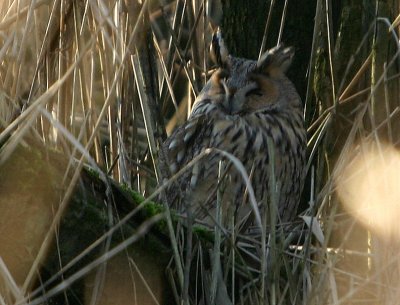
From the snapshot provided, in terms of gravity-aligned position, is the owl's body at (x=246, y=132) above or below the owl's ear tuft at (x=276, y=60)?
below

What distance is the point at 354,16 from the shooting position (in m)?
2.97

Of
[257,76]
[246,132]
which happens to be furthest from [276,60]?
[246,132]

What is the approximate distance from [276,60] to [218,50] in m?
0.19

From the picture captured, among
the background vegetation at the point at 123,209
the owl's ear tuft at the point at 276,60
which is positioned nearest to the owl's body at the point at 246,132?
the owl's ear tuft at the point at 276,60

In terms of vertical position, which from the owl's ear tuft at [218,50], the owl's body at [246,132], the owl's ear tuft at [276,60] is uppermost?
the owl's ear tuft at [218,50]

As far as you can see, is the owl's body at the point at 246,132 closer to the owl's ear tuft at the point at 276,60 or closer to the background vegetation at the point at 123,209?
the owl's ear tuft at the point at 276,60

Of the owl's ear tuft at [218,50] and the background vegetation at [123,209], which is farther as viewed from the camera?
the owl's ear tuft at [218,50]

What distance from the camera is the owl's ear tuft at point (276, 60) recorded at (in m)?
3.06

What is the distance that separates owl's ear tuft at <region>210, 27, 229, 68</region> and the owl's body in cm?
1

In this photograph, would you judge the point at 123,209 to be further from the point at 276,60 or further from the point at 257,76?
the point at 257,76

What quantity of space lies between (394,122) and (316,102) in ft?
1.78

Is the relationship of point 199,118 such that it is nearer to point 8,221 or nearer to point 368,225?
point 368,225

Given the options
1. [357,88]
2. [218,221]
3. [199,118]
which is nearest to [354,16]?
[357,88]

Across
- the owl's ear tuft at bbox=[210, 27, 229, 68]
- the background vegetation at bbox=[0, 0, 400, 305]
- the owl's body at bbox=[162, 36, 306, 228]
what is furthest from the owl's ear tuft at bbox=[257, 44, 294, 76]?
the background vegetation at bbox=[0, 0, 400, 305]
